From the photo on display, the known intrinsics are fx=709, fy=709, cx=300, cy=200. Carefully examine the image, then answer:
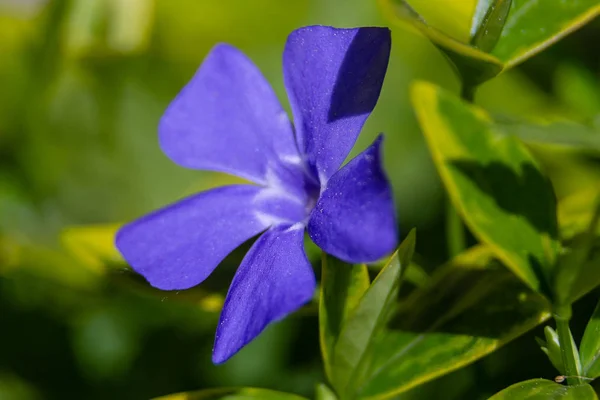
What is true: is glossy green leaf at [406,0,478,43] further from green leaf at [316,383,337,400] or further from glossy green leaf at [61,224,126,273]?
green leaf at [316,383,337,400]

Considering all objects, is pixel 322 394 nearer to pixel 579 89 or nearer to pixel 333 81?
pixel 333 81

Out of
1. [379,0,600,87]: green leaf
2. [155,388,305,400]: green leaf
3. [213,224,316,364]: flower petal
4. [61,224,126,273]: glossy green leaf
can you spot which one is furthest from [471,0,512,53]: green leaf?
[61,224,126,273]: glossy green leaf

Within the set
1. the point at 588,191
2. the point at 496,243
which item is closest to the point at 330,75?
the point at 496,243

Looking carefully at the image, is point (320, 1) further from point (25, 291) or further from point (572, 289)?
point (572, 289)

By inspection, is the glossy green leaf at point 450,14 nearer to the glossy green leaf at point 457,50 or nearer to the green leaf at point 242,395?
the glossy green leaf at point 457,50

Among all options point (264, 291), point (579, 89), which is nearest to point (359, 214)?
point (264, 291)

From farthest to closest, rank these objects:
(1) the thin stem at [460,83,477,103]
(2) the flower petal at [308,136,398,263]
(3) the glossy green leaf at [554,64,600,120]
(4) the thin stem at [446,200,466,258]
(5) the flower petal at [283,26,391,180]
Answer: (3) the glossy green leaf at [554,64,600,120], (4) the thin stem at [446,200,466,258], (1) the thin stem at [460,83,477,103], (5) the flower petal at [283,26,391,180], (2) the flower petal at [308,136,398,263]
